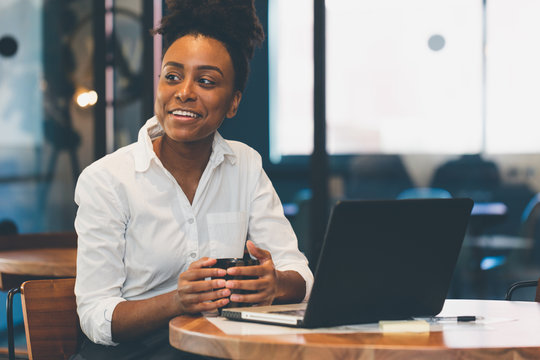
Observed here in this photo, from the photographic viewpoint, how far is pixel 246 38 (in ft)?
6.76

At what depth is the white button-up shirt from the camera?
1.74m

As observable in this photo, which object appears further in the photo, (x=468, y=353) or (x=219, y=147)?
(x=219, y=147)

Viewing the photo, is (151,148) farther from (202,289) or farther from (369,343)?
(369,343)

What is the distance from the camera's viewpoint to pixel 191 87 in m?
1.90

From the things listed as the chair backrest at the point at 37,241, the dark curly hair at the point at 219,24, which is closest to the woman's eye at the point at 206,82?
the dark curly hair at the point at 219,24

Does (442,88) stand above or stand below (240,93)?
above

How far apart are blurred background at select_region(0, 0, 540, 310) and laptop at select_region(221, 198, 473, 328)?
132 inches

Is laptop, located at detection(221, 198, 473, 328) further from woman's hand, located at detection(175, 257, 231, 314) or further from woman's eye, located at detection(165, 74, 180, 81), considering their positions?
woman's eye, located at detection(165, 74, 180, 81)

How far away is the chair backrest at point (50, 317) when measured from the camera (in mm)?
1845

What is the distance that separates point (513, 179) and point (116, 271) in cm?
359

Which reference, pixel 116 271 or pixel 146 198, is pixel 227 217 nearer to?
pixel 146 198

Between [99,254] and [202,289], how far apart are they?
1.32 ft

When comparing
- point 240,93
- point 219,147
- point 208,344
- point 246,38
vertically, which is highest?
point 246,38

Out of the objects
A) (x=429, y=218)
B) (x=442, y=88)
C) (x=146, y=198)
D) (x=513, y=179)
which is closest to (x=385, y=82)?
(x=442, y=88)
